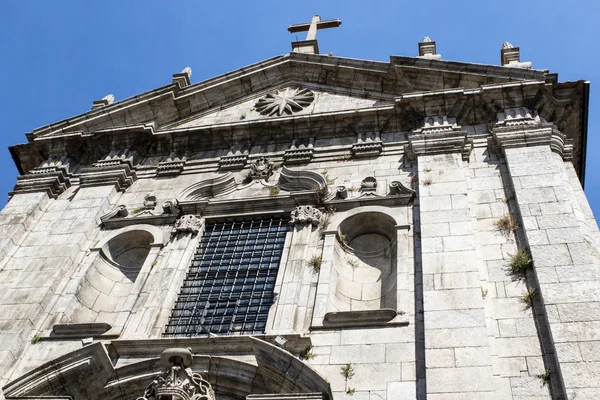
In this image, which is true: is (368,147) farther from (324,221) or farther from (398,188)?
(324,221)

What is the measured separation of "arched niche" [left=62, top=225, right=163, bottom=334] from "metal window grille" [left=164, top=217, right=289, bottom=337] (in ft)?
3.15

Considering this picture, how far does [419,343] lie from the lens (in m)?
11.0

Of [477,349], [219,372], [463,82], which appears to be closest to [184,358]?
[219,372]

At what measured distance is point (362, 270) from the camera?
13.7m

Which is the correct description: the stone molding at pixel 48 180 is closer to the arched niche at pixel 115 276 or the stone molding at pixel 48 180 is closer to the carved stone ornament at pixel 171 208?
the arched niche at pixel 115 276

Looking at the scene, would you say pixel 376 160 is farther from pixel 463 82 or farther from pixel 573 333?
pixel 573 333

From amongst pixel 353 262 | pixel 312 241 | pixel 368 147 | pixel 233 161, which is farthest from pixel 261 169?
pixel 353 262

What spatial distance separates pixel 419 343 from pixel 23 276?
27.5 feet

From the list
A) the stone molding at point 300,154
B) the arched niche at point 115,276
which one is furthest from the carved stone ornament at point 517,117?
the arched niche at point 115,276

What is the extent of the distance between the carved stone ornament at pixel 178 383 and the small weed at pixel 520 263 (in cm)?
549

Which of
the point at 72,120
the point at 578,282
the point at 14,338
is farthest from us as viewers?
the point at 72,120

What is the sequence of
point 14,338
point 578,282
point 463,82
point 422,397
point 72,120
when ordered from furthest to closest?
point 72,120, point 463,82, point 14,338, point 578,282, point 422,397

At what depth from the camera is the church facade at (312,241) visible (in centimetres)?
1079

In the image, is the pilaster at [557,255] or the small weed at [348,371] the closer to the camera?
the pilaster at [557,255]
